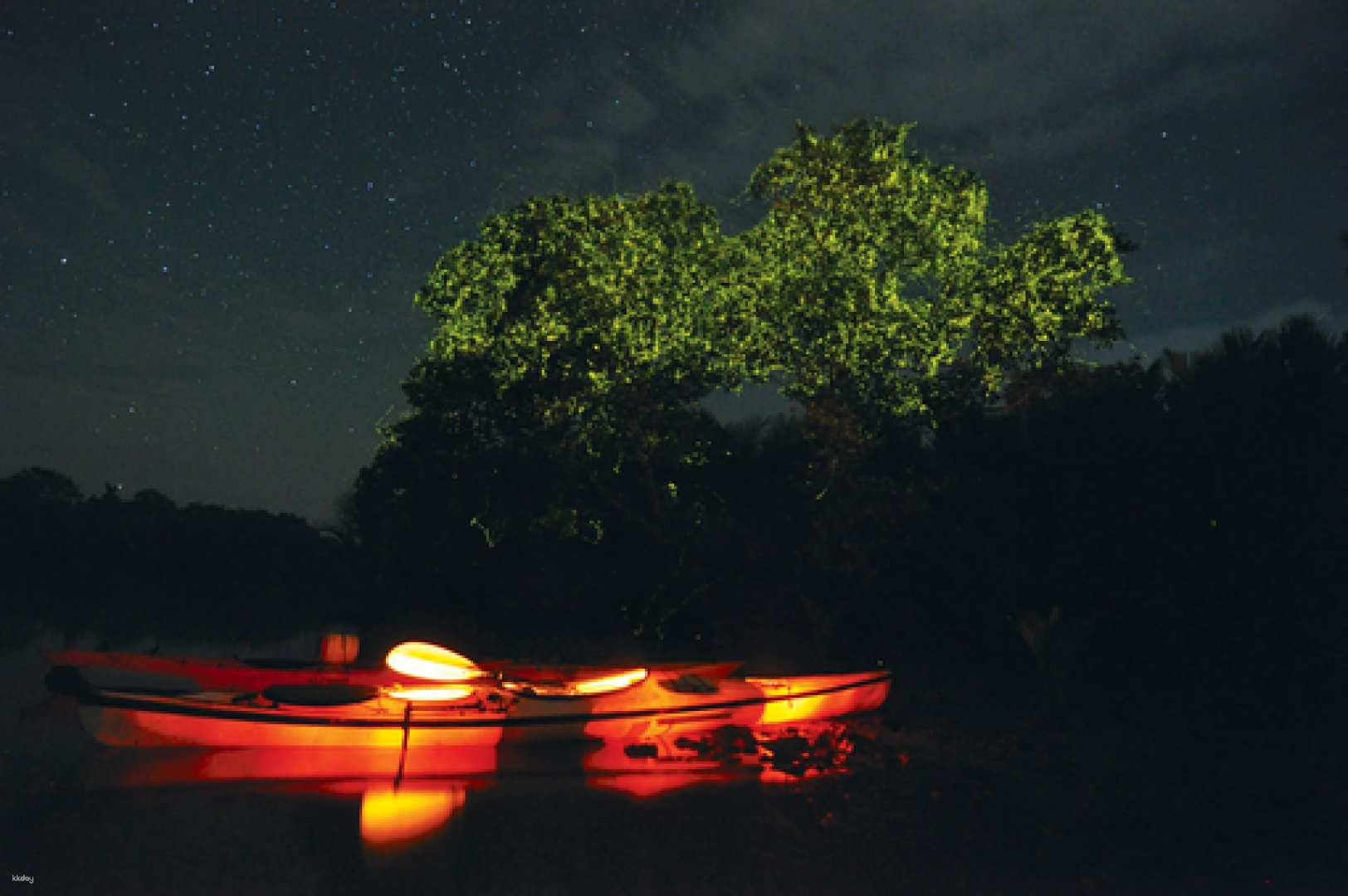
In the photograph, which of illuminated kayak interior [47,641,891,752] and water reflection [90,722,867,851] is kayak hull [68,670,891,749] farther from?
water reflection [90,722,867,851]

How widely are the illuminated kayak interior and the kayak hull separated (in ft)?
0.05

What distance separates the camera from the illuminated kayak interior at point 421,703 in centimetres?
1002

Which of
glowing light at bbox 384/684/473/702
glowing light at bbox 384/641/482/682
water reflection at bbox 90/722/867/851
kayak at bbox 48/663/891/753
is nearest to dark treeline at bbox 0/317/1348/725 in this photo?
kayak at bbox 48/663/891/753

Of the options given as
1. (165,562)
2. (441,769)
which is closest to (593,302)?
(441,769)

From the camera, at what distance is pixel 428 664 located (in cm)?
1146

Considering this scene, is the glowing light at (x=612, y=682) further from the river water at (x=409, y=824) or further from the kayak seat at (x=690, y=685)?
the river water at (x=409, y=824)

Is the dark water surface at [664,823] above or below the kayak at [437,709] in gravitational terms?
below

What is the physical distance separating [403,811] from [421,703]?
2663 mm

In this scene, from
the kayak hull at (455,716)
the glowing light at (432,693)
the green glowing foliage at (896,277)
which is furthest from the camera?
the green glowing foliage at (896,277)

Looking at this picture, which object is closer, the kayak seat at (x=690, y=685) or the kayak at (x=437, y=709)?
the kayak at (x=437, y=709)

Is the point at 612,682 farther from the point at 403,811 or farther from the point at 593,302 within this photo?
the point at 593,302

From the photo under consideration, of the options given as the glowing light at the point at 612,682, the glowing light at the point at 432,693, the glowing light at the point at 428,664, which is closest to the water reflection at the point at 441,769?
the glowing light at the point at 432,693

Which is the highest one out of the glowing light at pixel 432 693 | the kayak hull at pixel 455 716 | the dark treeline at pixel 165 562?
the dark treeline at pixel 165 562

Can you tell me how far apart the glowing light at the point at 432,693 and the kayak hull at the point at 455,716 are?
0.07 metres
